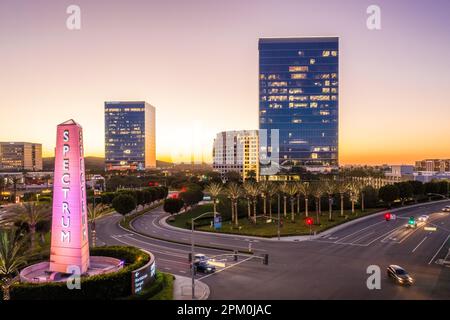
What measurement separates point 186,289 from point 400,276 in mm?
21005

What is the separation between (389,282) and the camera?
33.4 m

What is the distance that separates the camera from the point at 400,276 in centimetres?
3275

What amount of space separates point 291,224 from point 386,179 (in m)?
130

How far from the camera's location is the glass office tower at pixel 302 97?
16588 centimetres

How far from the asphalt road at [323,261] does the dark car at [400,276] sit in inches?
27.9

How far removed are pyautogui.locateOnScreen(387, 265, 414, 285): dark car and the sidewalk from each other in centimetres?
1866

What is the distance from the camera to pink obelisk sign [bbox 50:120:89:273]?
1153 inches

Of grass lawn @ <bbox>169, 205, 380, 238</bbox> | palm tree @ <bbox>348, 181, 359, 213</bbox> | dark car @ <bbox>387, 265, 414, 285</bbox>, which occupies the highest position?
palm tree @ <bbox>348, 181, 359, 213</bbox>

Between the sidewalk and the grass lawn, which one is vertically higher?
the sidewalk

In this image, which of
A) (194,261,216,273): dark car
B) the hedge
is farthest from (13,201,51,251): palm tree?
→ (194,261,216,273): dark car

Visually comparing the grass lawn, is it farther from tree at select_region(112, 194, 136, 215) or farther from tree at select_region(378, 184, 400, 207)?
tree at select_region(378, 184, 400, 207)

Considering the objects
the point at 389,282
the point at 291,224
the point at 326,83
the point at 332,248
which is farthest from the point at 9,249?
the point at 326,83
